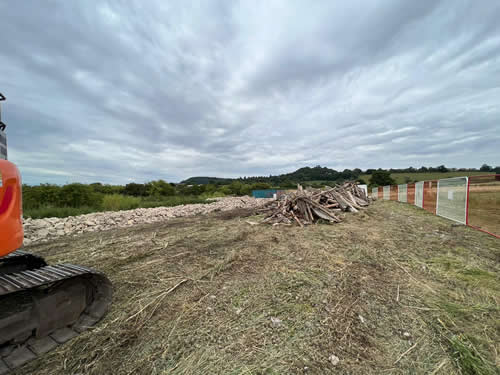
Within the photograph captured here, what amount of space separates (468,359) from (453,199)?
29.1ft

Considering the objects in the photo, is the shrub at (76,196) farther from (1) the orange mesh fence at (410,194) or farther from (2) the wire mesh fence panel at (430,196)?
(1) the orange mesh fence at (410,194)

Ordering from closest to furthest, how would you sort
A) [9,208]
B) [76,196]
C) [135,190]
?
[9,208], [76,196], [135,190]

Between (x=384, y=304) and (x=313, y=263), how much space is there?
1476mm

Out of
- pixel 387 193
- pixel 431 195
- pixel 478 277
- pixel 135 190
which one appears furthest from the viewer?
pixel 135 190

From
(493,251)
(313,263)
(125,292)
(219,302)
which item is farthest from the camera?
(493,251)

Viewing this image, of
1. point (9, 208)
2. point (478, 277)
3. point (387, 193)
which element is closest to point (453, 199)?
point (478, 277)

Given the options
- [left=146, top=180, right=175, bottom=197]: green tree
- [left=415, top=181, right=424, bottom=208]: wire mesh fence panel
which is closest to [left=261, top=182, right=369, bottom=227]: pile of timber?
[left=415, top=181, right=424, bottom=208]: wire mesh fence panel

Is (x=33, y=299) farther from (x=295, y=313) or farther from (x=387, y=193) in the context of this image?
(x=387, y=193)

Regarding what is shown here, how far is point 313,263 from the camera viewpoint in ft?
13.4

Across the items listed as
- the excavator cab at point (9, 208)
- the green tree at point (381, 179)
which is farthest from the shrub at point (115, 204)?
the green tree at point (381, 179)

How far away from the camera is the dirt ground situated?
1.87 metres

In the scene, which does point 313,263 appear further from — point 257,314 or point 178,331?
point 178,331

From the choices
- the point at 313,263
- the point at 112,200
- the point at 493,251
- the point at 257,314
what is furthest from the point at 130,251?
the point at 112,200

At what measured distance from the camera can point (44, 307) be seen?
211 cm
